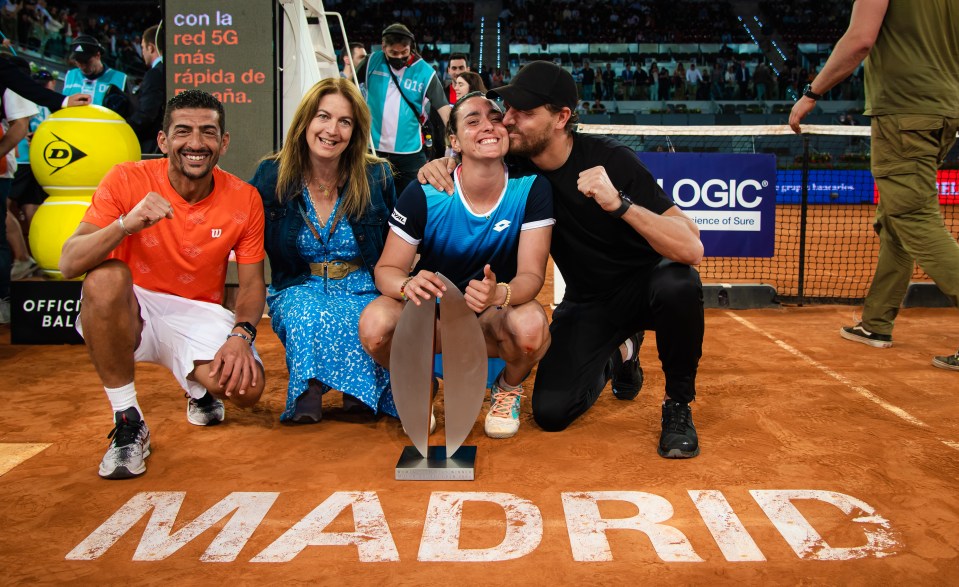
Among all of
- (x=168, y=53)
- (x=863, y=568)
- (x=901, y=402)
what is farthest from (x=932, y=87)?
(x=168, y=53)

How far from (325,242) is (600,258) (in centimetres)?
133

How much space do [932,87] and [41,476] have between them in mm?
4943

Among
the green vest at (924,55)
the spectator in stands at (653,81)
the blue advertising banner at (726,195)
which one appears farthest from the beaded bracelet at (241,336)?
the spectator in stands at (653,81)

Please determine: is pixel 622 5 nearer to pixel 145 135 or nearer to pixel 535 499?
pixel 145 135

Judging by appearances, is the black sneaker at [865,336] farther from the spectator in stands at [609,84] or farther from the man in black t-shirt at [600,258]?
the spectator in stands at [609,84]

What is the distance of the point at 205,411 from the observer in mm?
3766

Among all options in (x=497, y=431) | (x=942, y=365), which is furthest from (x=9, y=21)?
(x=942, y=365)

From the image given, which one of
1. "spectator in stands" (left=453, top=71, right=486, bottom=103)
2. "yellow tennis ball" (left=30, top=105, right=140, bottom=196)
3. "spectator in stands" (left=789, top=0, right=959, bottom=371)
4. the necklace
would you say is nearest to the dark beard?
the necklace

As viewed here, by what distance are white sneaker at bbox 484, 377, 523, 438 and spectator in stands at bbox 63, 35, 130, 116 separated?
207 inches

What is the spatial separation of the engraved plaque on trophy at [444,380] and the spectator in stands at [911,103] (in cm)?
290

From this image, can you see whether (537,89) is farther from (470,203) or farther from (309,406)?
(309,406)

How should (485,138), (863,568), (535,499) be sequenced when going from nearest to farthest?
1. (863,568)
2. (535,499)
3. (485,138)

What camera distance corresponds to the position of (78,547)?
97.0 inches

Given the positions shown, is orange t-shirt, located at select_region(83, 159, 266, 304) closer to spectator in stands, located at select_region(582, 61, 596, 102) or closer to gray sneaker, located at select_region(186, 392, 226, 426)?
gray sneaker, located at select_region(186, 392, 226, 426)
